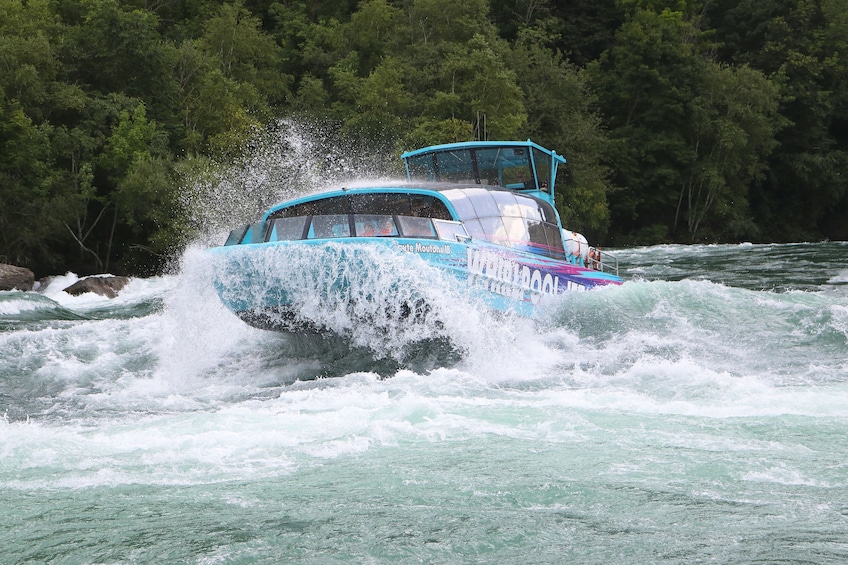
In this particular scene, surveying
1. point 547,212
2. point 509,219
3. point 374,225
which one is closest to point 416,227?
point 374,225

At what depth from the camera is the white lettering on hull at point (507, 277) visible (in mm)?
15688

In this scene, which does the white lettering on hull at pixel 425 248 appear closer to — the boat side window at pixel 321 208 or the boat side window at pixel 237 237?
the boat side window at pixel 321 208

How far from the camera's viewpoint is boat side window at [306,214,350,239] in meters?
15.6

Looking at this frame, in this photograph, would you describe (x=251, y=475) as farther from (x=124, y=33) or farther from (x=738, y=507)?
(x=124, y=33)

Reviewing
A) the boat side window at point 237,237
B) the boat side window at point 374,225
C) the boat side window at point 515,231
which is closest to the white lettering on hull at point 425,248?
the boat side window at point 374,225

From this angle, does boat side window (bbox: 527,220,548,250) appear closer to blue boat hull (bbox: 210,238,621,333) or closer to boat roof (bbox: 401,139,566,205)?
boat roof (bbox: 401,139,566,205)

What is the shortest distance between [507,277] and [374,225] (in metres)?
2.48

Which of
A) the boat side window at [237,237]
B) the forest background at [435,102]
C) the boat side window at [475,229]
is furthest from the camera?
the forest background at [435,102]

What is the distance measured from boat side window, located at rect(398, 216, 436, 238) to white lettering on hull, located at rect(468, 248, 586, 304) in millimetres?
685

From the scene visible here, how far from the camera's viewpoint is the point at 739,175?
205ft

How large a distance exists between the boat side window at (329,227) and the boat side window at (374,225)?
0.17 m

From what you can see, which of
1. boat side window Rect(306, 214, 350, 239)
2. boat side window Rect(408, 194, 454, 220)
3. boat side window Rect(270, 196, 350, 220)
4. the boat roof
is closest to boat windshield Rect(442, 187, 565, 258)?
boat side window Rect(408, 194, 454, 220)

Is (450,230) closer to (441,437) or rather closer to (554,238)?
(554,238)

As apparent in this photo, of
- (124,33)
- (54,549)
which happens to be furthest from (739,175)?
(54,549)
